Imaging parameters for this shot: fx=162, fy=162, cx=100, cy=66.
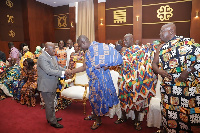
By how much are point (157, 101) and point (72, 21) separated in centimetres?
918

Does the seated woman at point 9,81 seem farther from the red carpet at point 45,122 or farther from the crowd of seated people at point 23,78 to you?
the red carpet at point 45,122

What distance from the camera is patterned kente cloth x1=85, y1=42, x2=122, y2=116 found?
267 centimetres

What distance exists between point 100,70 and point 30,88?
2.46 meters

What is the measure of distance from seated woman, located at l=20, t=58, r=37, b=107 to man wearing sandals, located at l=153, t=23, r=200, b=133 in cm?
334

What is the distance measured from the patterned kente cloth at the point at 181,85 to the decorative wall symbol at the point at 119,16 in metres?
7.63

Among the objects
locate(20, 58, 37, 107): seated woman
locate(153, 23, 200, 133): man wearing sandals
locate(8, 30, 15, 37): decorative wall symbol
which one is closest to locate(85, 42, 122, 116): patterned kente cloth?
locate(153, 23, 200, 133): man wearing sandals

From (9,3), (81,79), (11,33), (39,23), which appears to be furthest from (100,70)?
(39,23)

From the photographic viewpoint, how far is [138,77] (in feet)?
9.20

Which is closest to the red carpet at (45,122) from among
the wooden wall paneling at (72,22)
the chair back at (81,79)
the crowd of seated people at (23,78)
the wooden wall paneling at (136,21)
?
the crowd of seated people at (23,78)

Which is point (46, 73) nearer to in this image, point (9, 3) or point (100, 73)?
point (100, 73)

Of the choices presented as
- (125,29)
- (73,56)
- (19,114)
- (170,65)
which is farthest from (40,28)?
(170,65)

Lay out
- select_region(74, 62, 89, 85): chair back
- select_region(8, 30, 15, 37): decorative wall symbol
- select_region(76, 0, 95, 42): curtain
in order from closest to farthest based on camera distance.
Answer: select_region(74, 62, 89, 85): chair back → select_region(8, 30, 15, 37): decorative wall symbol → select_region(76, 0, 95, 42): curtain

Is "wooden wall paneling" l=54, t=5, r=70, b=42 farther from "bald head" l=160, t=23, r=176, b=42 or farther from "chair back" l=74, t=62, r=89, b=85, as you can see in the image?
"bald head" l=160, t=23, r=176, b=42

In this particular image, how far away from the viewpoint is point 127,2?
9102mm
